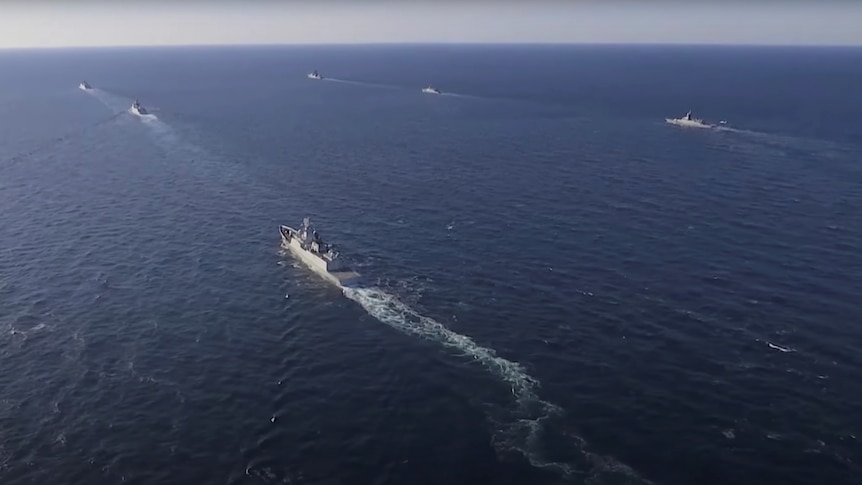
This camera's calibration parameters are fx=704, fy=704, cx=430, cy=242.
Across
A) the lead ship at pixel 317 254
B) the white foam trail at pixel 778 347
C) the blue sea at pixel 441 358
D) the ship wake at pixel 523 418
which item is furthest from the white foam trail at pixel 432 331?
the white foam trail at pixel 778 347

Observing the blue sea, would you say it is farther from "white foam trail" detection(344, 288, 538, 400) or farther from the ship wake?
"white foam trail" detection(344, 288, 538, 400)

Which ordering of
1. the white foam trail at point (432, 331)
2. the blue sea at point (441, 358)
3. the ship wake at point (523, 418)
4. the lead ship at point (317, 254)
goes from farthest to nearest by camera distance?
the lead ship at point (317, 254) → the white foam trail at point (432, 331) → the blue sea at point (441, 358) → the ship wake at point (523, 418)

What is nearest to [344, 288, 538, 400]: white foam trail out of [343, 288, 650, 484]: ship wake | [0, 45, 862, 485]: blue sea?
[343, 288, 650, 484]: ship wake

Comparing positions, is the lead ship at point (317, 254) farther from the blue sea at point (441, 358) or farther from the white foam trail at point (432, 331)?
the white foam trail at point (432, 331)

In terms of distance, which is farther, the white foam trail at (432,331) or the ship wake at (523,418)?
the white foam trail at (432,331)

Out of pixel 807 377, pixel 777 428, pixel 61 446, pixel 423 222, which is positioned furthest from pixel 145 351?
pixel 807 377

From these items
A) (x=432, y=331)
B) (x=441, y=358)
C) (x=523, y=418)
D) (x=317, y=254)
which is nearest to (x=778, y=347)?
(x=523, y=418)
